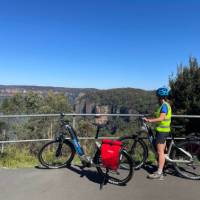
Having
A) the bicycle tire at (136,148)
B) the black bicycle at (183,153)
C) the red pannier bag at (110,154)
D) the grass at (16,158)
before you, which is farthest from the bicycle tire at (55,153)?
the black bicycle at (183,153)

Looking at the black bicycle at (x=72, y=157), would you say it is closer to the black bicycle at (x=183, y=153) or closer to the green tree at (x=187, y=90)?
the black bicycle at (x=183, y=153)

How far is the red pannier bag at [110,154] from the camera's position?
5684 millimetres

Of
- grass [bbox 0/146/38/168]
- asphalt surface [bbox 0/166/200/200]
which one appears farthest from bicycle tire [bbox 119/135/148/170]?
grass [bbox 0/146/38/168]

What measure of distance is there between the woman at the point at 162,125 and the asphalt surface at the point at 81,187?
0.23 m

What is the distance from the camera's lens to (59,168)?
22.3 feet

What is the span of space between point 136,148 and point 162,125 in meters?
0.91

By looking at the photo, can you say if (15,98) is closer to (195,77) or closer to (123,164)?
(195,77)

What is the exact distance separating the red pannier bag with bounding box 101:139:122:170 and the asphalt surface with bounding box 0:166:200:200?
363 mm

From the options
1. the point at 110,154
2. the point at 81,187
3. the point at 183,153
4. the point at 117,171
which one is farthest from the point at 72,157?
the point at 183,153

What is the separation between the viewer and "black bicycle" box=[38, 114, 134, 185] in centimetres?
589

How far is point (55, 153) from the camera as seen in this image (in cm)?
686

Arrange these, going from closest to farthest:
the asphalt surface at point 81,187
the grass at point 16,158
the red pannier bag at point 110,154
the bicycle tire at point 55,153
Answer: the asphalt surface at point 81,187 → the red pannier bag at point 110,154 → the bicycle tire at point 55,153 → the grass at point 16,158

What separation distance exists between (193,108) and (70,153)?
18858 mm

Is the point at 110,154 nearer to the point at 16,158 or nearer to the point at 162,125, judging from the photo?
the point at 162,125
